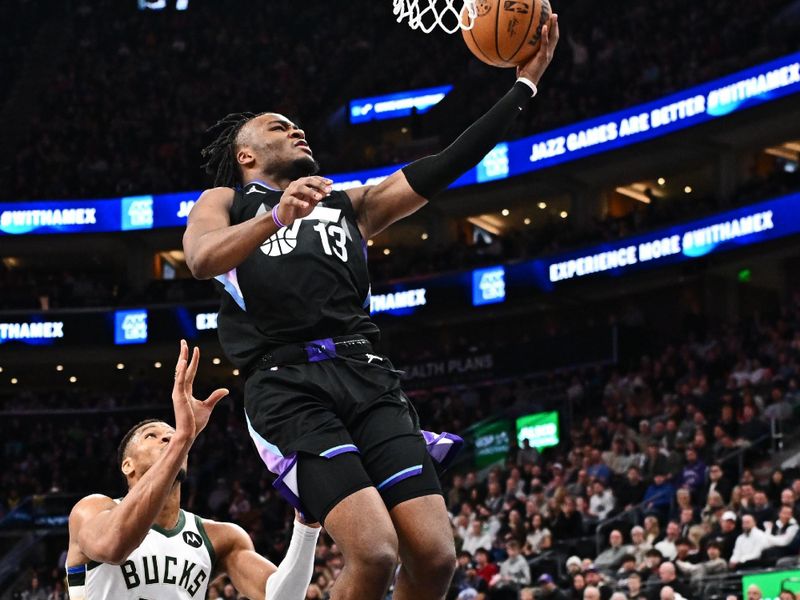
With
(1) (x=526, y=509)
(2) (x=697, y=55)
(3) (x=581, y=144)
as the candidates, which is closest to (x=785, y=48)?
(2) (x=697, y=55)

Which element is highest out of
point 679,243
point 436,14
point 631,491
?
point 679,243

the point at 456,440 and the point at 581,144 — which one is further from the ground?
the point at 581,144

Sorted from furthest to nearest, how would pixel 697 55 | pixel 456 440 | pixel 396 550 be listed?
pixel 697 55, pixel 456 440, pixel 396 550

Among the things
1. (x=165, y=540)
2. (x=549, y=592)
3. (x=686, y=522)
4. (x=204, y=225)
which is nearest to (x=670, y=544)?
(x=686, y=522)

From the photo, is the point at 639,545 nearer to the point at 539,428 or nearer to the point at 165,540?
the point at 165,540

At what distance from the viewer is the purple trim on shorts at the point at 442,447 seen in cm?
471

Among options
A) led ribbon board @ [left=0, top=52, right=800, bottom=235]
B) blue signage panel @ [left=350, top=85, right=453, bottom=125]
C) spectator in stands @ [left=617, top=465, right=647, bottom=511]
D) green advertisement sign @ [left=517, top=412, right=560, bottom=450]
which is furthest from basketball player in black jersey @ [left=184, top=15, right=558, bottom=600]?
blue signage panel @ [left=350, top=85, right=453, bottom=125]

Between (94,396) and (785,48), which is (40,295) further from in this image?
(785,48)

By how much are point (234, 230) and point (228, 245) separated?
0.06 m

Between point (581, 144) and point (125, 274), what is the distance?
1652 centimetres

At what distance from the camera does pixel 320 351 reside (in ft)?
15.0

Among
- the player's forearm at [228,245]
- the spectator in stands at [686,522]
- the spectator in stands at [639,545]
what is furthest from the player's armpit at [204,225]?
the spectator in stands at [639,545]

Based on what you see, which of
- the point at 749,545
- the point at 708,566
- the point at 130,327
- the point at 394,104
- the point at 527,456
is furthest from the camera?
the point at 394,104

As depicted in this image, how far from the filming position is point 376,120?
35.1m
